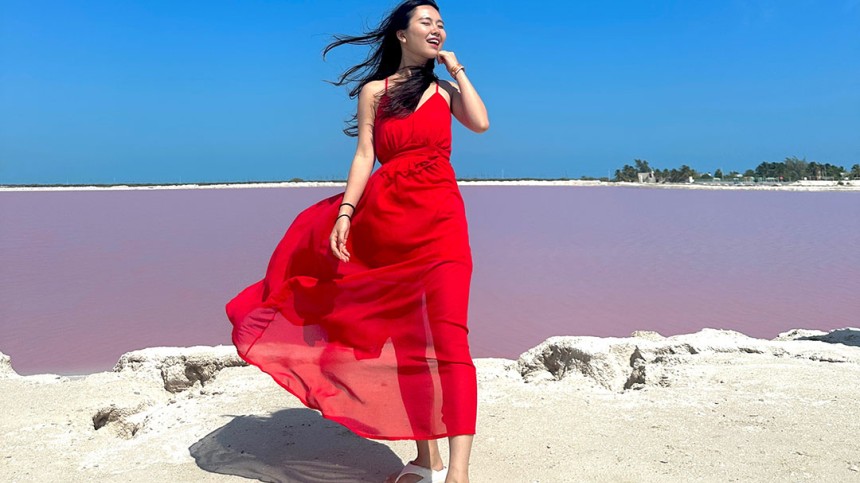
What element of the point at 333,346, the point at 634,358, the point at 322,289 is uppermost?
the point at 322,289

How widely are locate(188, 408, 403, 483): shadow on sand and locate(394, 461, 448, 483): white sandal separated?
0.61 ft

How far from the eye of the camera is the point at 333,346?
3.01m

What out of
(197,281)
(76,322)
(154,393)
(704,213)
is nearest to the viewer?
(154,393)

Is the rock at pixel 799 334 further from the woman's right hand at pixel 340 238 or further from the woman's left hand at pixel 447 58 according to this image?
the woman's right hand at pixel 340 238

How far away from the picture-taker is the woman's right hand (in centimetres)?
299

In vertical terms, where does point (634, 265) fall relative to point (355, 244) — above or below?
below

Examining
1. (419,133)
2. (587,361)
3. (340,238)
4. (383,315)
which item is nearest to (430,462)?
(383,315)

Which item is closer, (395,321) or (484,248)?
(395,321)

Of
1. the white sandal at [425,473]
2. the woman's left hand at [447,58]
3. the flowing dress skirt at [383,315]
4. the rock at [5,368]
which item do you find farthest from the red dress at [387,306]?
the rock at [5,368]

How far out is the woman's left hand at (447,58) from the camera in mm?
3042

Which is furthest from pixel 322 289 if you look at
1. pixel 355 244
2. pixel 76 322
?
pixel 76 322

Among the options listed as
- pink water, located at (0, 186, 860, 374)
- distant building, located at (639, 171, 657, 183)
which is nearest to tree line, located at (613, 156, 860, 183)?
distant building, located at (639, 171, 657, 183)

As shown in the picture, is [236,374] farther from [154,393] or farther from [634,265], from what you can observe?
[634,265]

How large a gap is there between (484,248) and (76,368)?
865 cm
